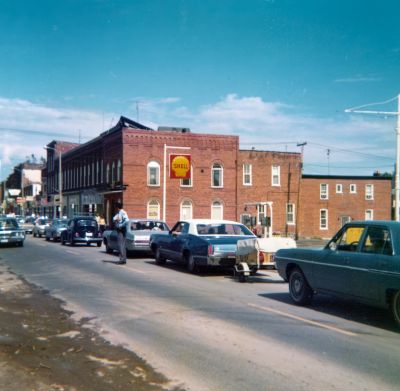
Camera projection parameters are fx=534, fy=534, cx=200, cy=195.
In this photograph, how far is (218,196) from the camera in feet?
148

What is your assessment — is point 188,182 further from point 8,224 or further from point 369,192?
point 8,224

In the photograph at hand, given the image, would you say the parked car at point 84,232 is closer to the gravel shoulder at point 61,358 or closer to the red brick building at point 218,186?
the red brick building at point 218,186

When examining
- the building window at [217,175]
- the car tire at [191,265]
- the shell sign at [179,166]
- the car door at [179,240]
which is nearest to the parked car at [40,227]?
the shell sign at [179,166]

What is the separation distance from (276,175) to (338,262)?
38.7 meters

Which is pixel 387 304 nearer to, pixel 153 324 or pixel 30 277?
pixel 153 324

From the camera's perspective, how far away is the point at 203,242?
1473cm

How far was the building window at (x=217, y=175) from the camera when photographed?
45188 millimetres

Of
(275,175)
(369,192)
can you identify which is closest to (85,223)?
(275,175)

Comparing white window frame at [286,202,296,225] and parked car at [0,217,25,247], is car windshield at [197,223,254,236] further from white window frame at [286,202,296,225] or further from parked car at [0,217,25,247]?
white window frame at [286,202,296,225]

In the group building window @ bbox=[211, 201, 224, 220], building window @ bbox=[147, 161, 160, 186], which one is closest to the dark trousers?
building window @ bbox=[147, 161, 160, 186]

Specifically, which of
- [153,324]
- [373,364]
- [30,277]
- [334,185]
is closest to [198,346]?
[153,324]

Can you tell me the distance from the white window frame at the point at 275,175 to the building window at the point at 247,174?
7.16 ft

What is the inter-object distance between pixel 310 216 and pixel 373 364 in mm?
43922

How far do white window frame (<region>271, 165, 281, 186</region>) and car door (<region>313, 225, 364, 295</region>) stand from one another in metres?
37.9
